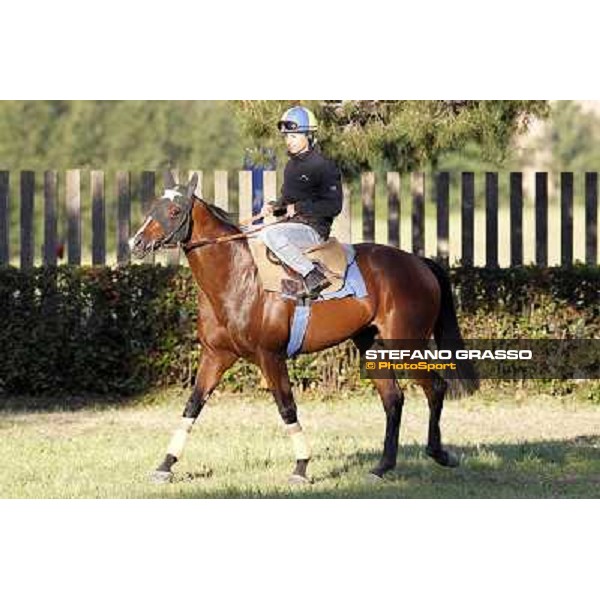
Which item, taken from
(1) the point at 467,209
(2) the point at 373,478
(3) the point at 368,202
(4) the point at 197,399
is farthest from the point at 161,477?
(1) the point at 467,209

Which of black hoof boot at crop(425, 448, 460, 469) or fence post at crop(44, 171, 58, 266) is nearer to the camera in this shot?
black hoof boot at crop(425, 448, 460, 469)

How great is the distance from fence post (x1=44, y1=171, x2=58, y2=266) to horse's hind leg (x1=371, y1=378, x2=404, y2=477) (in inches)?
232

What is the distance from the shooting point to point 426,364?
1035 cm

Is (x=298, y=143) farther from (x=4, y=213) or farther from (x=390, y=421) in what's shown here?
(x=4, y=213)

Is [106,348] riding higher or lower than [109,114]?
lower

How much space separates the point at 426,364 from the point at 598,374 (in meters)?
4.58

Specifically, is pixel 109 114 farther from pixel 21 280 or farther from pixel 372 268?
pixel 372 268

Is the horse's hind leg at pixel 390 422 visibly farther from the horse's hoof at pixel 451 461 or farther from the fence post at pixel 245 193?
the fence post at pixel 245 193

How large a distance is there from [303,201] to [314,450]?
243 centimetres

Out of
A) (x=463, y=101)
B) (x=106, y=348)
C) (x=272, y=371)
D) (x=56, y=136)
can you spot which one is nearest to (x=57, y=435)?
(x=106, y=348)

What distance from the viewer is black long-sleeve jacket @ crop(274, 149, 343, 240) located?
9734 millimetres

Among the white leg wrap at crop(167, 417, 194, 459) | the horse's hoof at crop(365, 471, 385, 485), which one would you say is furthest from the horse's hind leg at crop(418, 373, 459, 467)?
the white leg wrap at crop(167, 417, 194, 459)

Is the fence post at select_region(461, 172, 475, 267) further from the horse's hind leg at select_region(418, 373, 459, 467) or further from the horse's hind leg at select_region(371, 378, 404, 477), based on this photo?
the horse's hind leg at select_region(371, 378, 404, 477)

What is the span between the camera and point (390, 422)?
10062 mm
